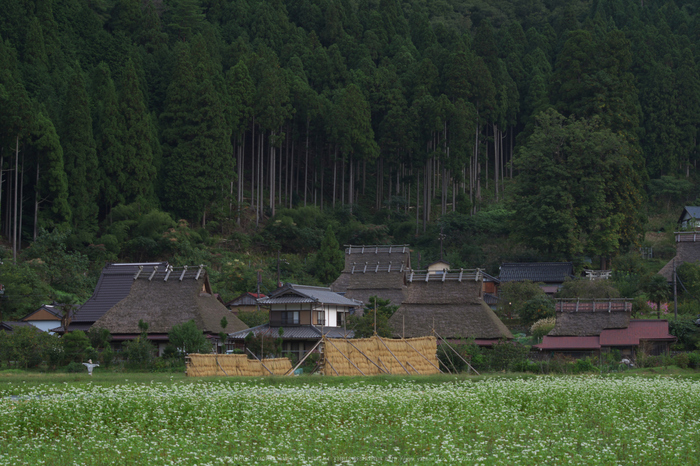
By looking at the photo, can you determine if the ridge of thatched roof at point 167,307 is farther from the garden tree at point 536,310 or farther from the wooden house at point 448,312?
the garden tree at point 536,310

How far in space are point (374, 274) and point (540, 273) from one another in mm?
11451

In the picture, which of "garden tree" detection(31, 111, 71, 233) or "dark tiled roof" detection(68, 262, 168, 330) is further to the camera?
"garden tree" detection(31, 111, 71, 233)

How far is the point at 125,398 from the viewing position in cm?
1603

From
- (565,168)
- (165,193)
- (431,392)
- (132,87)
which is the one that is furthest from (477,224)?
(431,392)

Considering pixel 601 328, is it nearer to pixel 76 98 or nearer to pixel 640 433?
pixel 640 433

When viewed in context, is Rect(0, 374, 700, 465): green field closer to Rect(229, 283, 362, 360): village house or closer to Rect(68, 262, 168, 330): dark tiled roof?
Rect(229, 283, 362, 360): village house

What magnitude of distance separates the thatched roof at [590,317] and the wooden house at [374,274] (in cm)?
1221

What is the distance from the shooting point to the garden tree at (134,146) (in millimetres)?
51906

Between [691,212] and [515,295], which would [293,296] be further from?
[691,212]

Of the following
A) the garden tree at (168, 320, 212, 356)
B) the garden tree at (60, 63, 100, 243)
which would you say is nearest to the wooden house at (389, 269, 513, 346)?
the garden tree at (168, 320, 212, 356)

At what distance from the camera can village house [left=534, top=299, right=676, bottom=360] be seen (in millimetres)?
32781

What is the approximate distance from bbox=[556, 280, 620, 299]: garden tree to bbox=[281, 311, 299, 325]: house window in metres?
15.0

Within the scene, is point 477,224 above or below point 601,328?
above

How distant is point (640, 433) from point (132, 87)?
4715cm
